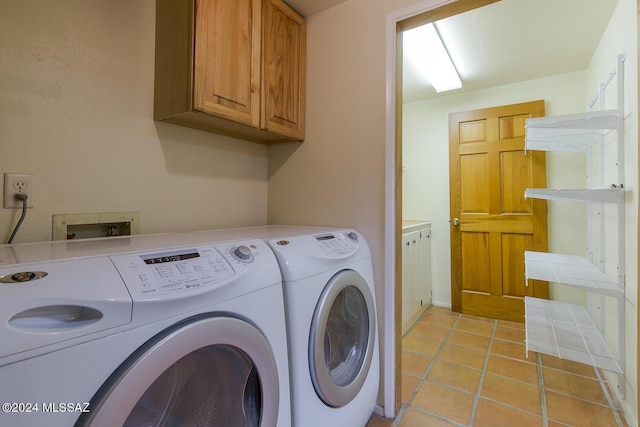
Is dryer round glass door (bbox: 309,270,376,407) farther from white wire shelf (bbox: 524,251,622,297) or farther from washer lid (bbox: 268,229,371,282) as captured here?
white wire shelf (bbox: 524,251,622,297)

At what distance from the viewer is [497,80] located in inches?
103

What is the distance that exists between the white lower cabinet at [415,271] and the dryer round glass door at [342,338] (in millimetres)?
1028

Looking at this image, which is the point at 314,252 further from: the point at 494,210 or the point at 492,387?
the point at 494,210

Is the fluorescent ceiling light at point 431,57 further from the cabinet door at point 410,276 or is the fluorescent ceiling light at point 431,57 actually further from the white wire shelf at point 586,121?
the cabinet door at point 410,276

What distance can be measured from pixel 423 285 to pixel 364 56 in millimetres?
2164

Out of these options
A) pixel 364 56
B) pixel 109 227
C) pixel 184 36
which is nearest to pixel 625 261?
pixel 364 56

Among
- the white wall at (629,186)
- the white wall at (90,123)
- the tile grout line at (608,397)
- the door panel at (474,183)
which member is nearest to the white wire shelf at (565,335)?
the white wall at (629,186)

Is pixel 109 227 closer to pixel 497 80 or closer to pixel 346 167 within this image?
pixel 346 167

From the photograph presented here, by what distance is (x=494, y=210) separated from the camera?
2.65m

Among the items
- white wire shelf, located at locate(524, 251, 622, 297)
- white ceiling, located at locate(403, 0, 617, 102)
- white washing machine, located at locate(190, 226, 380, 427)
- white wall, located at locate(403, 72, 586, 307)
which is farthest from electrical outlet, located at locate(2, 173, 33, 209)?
white wall, located at locate(403, 72, 586, 307)

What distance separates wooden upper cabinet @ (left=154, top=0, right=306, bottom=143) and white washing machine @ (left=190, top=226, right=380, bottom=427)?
24.5 inches

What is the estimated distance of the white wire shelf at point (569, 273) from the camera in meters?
1.45

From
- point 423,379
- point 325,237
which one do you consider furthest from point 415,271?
point 325,237

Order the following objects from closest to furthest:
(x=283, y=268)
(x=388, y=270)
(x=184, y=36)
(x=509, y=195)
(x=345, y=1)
Answer: 1. (x=283, y=268)
2. (x=184, y=36)
3. (x=388, y=270)
4. (x=345, y=1)
5. (x=509, y=195)
